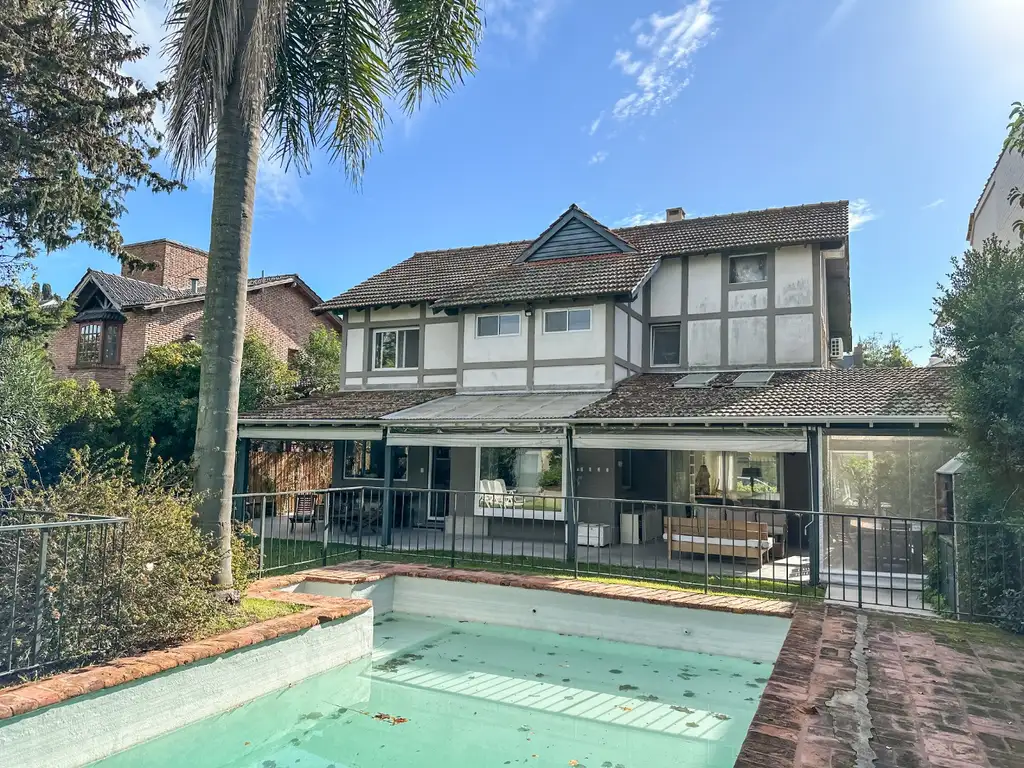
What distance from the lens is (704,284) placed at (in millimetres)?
18031

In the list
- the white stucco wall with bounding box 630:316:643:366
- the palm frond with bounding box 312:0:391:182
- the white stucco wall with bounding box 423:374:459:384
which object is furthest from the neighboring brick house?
the palm frond with bounding box 312:0:391:182

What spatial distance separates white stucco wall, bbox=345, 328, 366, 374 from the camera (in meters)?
21.0

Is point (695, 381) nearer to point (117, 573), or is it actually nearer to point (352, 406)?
point (352, 406)

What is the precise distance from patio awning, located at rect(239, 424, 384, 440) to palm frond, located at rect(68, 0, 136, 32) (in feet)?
31.1

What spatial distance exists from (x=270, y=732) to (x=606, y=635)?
4771 millimetres

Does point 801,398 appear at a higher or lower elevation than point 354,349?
lower

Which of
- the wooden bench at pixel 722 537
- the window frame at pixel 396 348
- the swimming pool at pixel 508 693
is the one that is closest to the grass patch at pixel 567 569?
the wooden bench at pixel 722 537

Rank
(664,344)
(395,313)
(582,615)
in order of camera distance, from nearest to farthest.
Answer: (582,615) → (664,344) → (395,313)

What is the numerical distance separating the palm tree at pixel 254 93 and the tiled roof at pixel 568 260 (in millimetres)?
7700

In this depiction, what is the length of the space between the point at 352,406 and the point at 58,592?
41.6 ft

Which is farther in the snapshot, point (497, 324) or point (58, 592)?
point (497, 324)

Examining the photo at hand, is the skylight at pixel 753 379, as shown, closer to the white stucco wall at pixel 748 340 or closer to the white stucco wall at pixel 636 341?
the white stucco wall at pixel 748 340

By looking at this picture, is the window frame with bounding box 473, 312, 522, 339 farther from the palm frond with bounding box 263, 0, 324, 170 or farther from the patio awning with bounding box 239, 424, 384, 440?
the palm frond with bounding box 263, 0, 324, 170

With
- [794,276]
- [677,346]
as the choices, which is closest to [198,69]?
[677,346]
